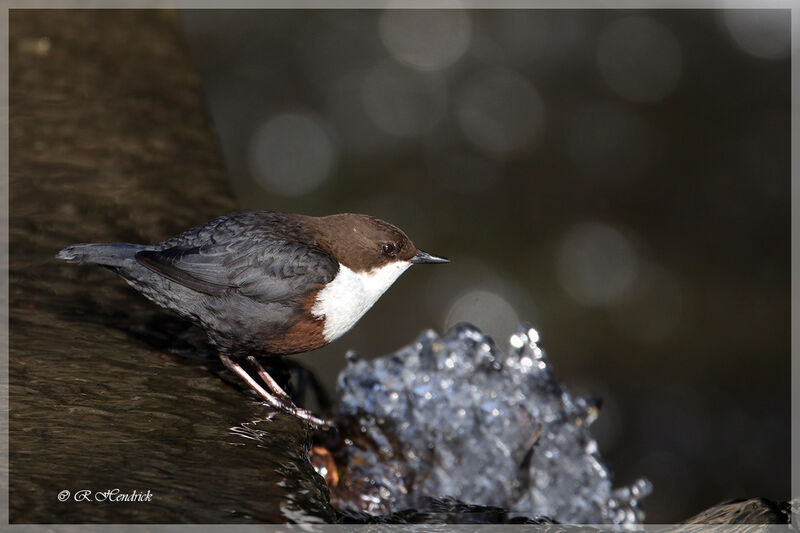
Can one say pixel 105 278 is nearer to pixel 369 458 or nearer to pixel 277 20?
pixel 369 458

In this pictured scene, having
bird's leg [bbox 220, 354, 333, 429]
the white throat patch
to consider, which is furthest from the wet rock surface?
the white throat patch

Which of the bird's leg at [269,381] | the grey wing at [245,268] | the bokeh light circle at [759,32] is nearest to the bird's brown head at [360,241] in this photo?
the grey wing at [245,268]

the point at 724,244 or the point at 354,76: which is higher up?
the point at 354,76

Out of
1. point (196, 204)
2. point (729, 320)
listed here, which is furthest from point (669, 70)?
point (196, 204)

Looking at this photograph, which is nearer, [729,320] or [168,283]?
[168,283]

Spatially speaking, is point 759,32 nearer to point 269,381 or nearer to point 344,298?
point 344,298

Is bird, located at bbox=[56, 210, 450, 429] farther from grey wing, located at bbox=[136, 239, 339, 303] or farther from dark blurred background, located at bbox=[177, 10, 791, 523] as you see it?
dark blurred background, located at bbox=[177, 10, 791, 523]

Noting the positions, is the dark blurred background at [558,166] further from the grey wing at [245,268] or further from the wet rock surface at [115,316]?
the grey wing at [245,268]

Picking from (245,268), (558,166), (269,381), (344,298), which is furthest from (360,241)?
(558,166)
